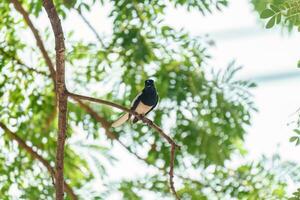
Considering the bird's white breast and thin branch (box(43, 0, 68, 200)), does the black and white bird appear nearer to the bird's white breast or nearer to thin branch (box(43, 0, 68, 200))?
the bird's white breast

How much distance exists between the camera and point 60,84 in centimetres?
204

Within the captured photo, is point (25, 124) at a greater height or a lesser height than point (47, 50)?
lesser

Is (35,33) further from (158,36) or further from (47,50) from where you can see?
(158,36)

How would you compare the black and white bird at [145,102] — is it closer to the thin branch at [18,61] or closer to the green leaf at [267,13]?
the thin branch at [18,61]

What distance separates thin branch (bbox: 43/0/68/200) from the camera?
201 cm

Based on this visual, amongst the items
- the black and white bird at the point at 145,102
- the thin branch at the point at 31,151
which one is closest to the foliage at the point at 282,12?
the black and white bird at the point at 145,102

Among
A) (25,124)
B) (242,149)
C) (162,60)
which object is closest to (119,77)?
(162,60)

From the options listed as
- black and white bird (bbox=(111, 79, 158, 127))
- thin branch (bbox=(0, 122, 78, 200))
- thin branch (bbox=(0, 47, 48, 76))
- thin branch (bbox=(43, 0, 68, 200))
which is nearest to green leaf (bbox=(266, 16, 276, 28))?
thin branch (bbox=(43, 0, 68, 200))

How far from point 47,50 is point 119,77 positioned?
15.5 inches

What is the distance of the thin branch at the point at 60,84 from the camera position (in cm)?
201

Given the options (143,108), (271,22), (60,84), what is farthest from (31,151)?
(271,22)

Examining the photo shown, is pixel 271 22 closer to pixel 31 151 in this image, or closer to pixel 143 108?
pixel 143 108

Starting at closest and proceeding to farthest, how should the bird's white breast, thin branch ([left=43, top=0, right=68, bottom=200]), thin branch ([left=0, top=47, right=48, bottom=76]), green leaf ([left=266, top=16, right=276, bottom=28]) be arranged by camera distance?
thin branch ([left=43, top=0, right=68, bottom=200]), green leaf ([left=266, top=16, right=276, bottom=28]), the bird's white breast, thin branch ([left=0, top=47, right=48, bottom=76])

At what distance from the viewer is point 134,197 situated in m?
3.29
